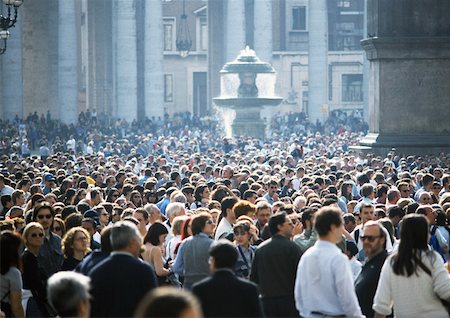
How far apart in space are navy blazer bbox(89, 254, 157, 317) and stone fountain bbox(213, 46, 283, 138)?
47.9m

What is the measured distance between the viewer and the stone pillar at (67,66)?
60.7 m

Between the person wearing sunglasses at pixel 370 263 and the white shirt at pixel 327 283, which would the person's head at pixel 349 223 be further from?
the white shirt at pixel 327 283

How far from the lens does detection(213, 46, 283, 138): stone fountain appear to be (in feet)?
189

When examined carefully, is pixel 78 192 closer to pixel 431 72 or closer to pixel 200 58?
pixel 431 72

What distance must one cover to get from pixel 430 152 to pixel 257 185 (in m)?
12.9

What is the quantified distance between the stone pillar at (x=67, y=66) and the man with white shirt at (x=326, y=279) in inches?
→ 2027

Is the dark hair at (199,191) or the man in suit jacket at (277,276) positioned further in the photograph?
the dark hair at (199,191)

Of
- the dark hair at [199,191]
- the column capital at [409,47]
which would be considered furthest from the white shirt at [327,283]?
the column capital at [409,47]

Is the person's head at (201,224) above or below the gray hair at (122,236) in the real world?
below

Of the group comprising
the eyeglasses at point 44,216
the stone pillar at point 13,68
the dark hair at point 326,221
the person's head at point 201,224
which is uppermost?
the stone pillar at point 13,68

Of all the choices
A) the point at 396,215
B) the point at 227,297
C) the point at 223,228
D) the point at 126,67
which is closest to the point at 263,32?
the point at 126,67

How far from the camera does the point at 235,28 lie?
244 ft

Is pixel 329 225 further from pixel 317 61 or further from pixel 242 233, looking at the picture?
pixel 317 61

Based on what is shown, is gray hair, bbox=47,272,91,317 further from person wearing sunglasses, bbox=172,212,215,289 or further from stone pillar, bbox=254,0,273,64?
stone pillar, bbox=254,0,273,64
